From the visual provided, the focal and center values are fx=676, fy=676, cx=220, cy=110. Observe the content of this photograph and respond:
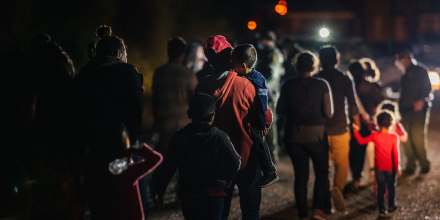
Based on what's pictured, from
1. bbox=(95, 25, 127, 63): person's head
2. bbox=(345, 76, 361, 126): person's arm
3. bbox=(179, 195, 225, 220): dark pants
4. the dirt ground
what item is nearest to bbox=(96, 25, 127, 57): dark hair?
bbox=(95, 25, 127, 63): person's head

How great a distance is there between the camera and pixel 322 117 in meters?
6.82

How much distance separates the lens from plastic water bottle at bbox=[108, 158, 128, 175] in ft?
15.3

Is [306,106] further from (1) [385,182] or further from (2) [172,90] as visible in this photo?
(2) [172,90]

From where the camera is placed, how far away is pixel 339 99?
294 inches

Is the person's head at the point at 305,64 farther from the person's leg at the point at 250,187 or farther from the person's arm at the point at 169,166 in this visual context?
the person's arm at the point at 169,166

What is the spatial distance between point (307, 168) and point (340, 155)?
3.07 feet

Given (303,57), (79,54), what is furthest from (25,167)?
(79,54)

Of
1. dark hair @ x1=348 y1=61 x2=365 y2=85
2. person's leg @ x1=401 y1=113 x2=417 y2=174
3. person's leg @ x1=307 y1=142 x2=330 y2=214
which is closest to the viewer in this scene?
person's leg @ x1=307 y1=142 x2=330 y2=214

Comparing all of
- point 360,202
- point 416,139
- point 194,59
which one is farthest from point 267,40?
point 360,202

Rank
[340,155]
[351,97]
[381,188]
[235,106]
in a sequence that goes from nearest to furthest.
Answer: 1. [235,106]
2. [381,188]
3. [351,97]
4. [340,155]

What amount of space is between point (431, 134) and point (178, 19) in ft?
23.0

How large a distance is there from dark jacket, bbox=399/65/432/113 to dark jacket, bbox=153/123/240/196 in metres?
5.48

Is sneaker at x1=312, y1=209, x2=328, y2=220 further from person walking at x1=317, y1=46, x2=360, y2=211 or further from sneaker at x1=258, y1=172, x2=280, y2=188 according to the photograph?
sneaker at x1=258, y1=172, x2=280, y2=188

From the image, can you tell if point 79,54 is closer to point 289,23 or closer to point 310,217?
point 310,217
